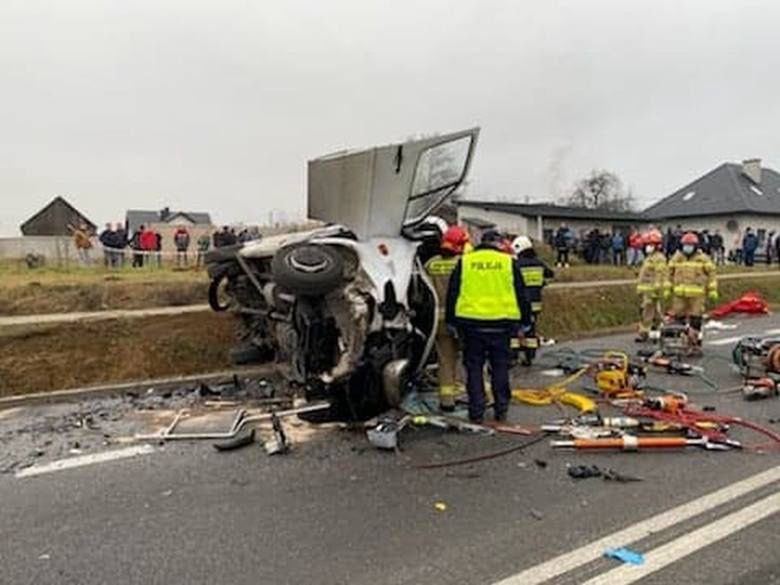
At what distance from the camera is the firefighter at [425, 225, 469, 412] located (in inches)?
266

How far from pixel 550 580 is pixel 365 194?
382 centimetres

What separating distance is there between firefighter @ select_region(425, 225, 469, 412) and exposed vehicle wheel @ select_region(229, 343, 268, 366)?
2.57m

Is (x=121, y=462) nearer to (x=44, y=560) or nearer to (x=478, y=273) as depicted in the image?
(x=44, y=560)

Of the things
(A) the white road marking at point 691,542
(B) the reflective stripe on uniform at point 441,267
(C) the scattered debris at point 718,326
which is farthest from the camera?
(C) the scattered debris at point 718,326

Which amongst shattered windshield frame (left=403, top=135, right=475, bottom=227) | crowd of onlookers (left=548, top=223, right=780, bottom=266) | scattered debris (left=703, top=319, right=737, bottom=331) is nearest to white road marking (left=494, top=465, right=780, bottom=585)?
shattered windshield frame (left=403, top=135, right=475, bottom=227)

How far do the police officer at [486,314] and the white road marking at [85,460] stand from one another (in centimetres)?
269

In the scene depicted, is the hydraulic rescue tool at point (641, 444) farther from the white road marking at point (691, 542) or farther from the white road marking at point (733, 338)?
the white road marking at point (733, 338)

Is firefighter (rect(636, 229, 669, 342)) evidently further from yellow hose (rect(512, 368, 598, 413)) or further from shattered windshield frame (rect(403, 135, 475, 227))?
shattered windshield frame (rect(403, 135, 475, 227))

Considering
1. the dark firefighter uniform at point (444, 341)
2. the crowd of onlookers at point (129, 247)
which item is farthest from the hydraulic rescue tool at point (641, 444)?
the crowd of onlookers at point (129, 247)

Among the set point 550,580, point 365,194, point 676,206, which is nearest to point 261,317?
point 365,194

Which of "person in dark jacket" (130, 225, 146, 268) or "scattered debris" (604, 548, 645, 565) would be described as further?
"person in dark jacket" (130, 225, 146, 268)

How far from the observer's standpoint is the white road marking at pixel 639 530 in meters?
3.44

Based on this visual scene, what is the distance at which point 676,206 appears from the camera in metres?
47.2

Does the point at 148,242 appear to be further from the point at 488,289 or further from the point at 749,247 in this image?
the point at 749,247
